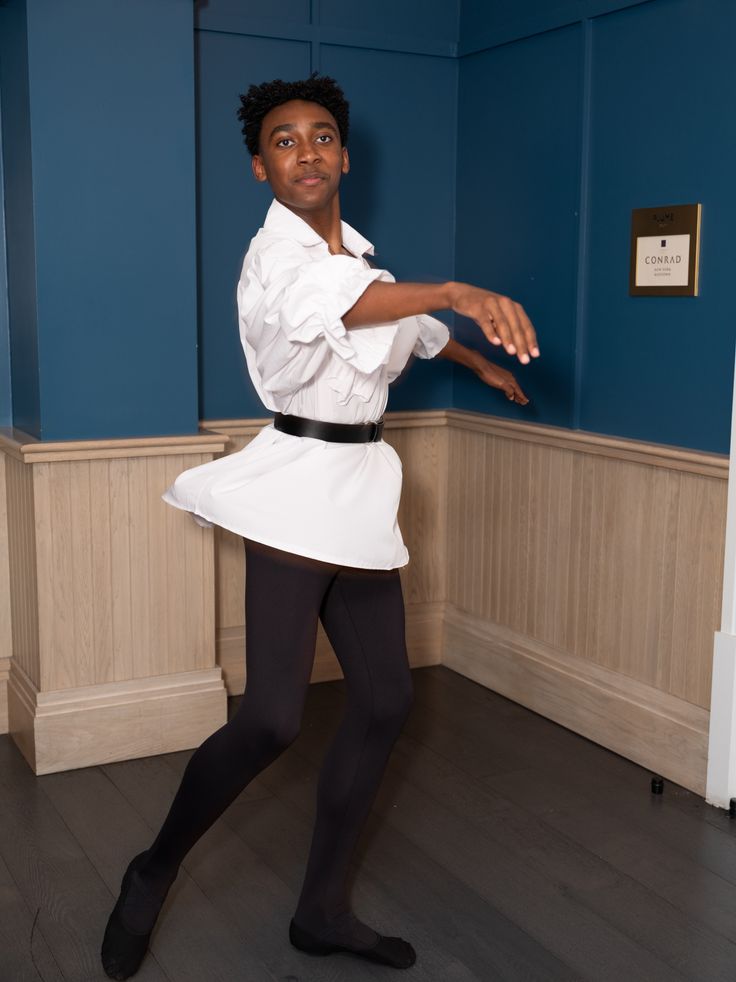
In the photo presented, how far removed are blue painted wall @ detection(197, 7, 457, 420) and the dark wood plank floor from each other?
1226mm

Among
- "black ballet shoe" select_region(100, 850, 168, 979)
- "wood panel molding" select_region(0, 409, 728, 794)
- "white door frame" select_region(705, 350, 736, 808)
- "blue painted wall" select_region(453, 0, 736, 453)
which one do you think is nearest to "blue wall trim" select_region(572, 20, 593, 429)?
"blue painted wall" select_region(453, 0, 736, 453)

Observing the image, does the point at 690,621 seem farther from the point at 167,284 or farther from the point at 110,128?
the point at 110,128

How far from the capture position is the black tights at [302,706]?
216 centimetres

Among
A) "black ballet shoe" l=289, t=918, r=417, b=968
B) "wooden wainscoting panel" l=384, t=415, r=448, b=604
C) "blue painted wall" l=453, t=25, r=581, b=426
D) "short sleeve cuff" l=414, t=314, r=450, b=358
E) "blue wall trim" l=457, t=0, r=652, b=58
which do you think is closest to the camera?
"black ballet shoe" l=289, t=918, r=417, b=968

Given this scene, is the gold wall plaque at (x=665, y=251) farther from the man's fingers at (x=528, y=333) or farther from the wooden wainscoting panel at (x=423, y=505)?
the man's fingers at (x=528, y=333)

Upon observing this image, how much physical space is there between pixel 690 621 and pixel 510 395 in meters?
0.88

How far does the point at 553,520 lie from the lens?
3.60 metres

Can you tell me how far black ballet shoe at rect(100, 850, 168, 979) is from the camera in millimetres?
2258

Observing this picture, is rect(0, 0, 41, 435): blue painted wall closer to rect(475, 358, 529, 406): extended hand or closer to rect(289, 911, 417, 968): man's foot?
rect(475, 358, 529, 406): extended hand

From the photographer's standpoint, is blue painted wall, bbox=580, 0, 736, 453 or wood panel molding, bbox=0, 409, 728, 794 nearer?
blue painted wall, bbox=580, 0, 736, 453

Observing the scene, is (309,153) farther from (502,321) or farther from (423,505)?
(423,505)

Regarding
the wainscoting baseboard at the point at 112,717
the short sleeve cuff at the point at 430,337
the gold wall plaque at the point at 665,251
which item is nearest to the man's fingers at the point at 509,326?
the short sleeve cuff at the point at 430,337

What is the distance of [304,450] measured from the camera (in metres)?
2.20

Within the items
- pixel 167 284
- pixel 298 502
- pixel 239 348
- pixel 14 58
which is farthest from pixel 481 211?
pixel 298 502
